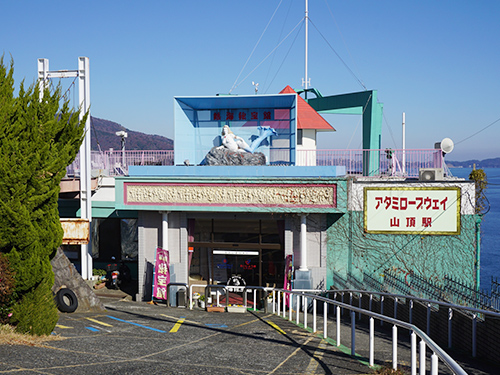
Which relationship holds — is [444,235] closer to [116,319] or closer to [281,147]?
[281,147]

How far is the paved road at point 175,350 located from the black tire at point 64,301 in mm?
335

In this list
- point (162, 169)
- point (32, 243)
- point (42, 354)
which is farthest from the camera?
point (162, 169)

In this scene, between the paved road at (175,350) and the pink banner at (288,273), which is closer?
the paved road at (175,350)

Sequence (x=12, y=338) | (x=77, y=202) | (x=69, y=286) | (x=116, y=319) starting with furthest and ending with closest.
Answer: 1. (x=77, y=202)
2. (x=69, y=286)
3. (x=116, y=319)
4. (x=12, y=338)

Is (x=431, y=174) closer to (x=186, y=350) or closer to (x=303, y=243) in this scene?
(x=303, y=243)

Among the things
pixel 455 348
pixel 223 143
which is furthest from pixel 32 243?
pixel 223 143

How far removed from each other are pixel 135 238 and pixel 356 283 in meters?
11.1

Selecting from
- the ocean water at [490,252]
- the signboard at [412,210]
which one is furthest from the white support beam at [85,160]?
the ocean water at [490,252]

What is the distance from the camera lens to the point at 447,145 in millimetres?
20766

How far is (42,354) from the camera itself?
30.3 ft

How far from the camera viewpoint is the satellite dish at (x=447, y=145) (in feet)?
67.9

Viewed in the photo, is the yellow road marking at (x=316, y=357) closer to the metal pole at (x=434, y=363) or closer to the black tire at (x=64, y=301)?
the metal pole at (x=434, y=363)

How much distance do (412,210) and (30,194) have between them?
563 inches

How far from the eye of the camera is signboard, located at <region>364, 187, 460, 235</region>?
1984 cm
